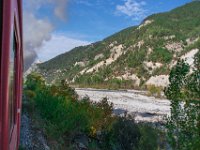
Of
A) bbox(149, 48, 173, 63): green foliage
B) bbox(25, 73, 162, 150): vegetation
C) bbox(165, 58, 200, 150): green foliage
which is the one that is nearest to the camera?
bbox(165, 58, 200, 150): green foliage

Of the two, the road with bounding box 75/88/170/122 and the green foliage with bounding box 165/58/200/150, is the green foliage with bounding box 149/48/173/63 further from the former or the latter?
the green foliage with bounding box 165/58/200/150

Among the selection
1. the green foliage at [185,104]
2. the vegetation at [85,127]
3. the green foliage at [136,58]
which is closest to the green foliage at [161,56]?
the green foliage at [136,58]

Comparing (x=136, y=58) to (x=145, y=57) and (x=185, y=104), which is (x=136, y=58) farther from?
(x=185, y=104)

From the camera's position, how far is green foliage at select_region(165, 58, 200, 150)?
8.32 m

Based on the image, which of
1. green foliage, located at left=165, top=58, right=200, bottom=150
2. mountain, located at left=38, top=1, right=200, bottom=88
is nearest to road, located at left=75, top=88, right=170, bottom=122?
green foliage, located at left=165, top=58, right=200, bottom=150

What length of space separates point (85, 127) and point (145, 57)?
72033mm

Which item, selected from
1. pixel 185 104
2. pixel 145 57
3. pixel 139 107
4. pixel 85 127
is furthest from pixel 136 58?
pixel 185 104

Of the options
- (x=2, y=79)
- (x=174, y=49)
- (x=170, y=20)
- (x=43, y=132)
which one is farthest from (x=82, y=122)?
(x=170, y=20)

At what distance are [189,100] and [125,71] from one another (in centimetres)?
7808

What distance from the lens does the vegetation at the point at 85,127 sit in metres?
16.2

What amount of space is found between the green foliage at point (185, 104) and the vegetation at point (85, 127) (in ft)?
22.9

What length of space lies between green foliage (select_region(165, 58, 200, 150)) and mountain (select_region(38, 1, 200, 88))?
190ft

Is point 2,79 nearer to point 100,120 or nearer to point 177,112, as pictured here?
point 177,112

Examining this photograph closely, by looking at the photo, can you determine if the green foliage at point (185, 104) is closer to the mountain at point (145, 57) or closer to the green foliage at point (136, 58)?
the mountain at point (145, 57)
